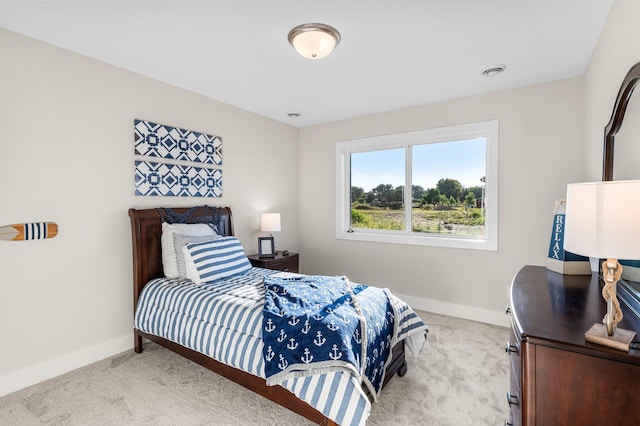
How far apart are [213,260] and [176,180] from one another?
39.1 inches

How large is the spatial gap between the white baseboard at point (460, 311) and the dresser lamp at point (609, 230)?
2523 millimetres

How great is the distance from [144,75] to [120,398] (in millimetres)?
2613

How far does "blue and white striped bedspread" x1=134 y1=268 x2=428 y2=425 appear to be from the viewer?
5.13 feet

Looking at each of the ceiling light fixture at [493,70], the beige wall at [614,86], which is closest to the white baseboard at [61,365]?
the beige wall at [614,86]

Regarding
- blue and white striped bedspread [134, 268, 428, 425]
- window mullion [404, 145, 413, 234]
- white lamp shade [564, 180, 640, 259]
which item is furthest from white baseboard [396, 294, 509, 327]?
white lamp shade [564, 180, 640, 259]

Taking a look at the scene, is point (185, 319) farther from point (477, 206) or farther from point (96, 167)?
point (477, 206)

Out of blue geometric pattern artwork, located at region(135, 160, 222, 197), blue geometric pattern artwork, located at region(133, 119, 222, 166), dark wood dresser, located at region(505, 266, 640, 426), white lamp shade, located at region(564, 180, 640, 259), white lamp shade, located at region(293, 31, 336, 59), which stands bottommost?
dark wood dresser, located at region(505, 266, 640, 426)

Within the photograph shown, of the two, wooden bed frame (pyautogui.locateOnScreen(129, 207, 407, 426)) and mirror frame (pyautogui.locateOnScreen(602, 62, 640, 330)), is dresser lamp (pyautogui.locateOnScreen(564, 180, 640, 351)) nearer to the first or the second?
mirror frame (pyautogui.locateOnScreen(602, 62, 640, 330))

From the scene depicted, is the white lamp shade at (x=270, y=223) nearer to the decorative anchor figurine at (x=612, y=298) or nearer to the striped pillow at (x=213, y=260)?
the striped pillow at (x=213, y=260)

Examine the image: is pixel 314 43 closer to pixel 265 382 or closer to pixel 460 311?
pixel 265 382

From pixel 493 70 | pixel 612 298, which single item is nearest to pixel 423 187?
A: pixel 493 70

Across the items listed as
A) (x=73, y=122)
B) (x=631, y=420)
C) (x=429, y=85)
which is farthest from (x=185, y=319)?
(x=429, y=85)

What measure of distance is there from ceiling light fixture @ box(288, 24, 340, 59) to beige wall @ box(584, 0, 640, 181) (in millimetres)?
1557

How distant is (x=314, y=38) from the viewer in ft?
6.87
